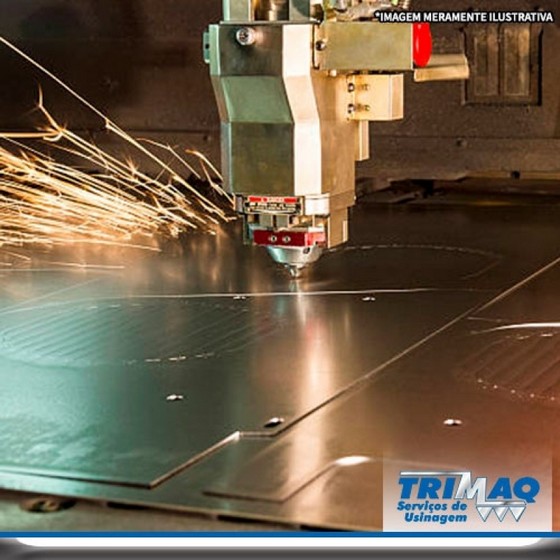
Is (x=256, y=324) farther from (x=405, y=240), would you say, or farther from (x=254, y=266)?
(x=405, y=240)

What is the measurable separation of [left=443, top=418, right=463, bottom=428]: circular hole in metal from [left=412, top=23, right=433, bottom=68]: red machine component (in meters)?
0.95

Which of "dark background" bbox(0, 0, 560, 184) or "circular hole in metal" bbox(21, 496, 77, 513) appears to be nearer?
"circular hole in metal" bbox(21, 496, 77, 513)

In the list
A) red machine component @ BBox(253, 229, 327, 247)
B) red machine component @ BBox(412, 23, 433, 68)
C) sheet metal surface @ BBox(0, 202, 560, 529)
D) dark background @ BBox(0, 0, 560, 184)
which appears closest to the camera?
sheet metal surface @ BBox(0, 202, 560, 529)

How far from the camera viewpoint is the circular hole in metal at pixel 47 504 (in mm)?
1894

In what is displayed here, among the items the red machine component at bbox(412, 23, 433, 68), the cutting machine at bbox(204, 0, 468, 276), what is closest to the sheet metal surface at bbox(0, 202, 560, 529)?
the cutting machine at bbox(204, 0, 468, 276)

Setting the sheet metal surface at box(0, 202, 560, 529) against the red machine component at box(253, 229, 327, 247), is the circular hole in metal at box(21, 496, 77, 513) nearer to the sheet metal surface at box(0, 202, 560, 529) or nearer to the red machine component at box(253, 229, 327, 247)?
the sheet metal surface at box(0, 202, 560, 529)

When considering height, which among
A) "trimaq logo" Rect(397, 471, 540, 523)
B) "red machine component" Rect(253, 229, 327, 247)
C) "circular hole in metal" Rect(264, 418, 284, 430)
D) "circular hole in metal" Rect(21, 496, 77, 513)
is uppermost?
"red machine component" Rect(253, 229, 327, 247)

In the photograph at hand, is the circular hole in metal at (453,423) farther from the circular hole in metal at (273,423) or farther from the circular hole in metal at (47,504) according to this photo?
the circular hole in metal at (47,504)

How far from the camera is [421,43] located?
9.58 ft

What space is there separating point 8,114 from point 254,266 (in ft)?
5.16

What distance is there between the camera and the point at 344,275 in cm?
332

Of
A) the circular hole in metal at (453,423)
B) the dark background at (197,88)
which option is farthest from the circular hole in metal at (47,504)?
the dark background at (197,88)

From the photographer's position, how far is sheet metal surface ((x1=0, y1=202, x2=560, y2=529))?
198 centimetres

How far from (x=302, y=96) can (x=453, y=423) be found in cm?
98
